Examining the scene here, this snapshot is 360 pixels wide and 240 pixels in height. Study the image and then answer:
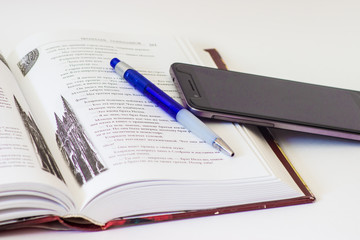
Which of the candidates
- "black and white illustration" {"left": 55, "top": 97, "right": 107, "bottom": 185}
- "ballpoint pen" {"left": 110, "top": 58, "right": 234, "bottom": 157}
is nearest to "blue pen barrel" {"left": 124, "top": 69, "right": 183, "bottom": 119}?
"ballpoint pen" {"left": 110, "top": 58, "right": 234, "bottom": 157}

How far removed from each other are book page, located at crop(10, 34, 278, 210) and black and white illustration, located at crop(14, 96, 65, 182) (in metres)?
0.02

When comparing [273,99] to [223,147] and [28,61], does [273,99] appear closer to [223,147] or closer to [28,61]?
[223,147]

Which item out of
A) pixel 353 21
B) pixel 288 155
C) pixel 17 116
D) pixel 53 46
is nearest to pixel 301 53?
pixel 353 21

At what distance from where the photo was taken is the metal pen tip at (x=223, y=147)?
68 cm

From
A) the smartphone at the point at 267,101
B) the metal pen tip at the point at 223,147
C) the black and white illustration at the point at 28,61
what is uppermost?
the black and white illustration at the point at 28,61

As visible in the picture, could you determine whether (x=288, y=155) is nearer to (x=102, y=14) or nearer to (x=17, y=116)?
(x=17, y=116)

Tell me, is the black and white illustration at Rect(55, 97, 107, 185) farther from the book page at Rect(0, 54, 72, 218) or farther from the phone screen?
the phone screen

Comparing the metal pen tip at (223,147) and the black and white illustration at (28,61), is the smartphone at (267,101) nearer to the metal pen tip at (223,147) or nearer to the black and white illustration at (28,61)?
the metal pen tip at (223,147)

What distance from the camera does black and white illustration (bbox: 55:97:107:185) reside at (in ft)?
2.01

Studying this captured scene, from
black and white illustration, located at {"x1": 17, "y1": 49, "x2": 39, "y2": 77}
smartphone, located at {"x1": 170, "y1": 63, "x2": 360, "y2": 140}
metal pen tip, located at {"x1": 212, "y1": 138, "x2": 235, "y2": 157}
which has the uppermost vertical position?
black and white illustration, located at {"x1": 17, "y1": 49, "x2": 39, "y2": 77}

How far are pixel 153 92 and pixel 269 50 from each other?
372 millimetres

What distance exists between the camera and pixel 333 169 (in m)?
0.74

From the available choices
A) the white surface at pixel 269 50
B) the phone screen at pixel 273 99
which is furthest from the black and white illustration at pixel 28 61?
the phone screen at pixel 273 99

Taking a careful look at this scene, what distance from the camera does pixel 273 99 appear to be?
77 cm
